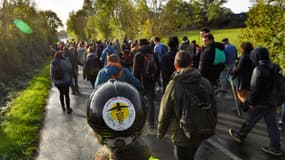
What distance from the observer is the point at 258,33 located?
10.7 metres

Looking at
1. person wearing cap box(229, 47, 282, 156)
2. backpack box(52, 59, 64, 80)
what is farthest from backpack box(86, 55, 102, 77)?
person wearing cap box(229, 47, 282, 156)

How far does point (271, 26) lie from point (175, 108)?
8.61m

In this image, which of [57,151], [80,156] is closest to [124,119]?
[80,156]

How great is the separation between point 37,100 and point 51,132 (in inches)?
157

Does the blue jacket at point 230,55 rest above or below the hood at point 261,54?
below

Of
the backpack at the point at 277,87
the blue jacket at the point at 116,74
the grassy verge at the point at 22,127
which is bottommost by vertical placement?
the grassy verge at the point at 22,127

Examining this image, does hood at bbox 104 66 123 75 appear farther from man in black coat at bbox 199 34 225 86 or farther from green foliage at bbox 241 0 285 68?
green foliage at bbox 241 0 285 68

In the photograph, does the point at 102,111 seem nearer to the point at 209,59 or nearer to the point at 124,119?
the point at 124,119

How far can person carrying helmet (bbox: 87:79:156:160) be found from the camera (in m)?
1.71

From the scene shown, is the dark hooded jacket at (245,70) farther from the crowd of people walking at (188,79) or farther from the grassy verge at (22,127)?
the grassy verge at (22,127)

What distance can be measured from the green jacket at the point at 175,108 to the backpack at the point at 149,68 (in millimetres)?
2946

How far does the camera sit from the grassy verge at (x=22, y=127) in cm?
579

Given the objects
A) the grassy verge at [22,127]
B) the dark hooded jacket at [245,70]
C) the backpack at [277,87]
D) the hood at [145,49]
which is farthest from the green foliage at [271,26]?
the grassy verge at [22,127]

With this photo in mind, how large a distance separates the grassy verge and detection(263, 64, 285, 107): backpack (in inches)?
190
